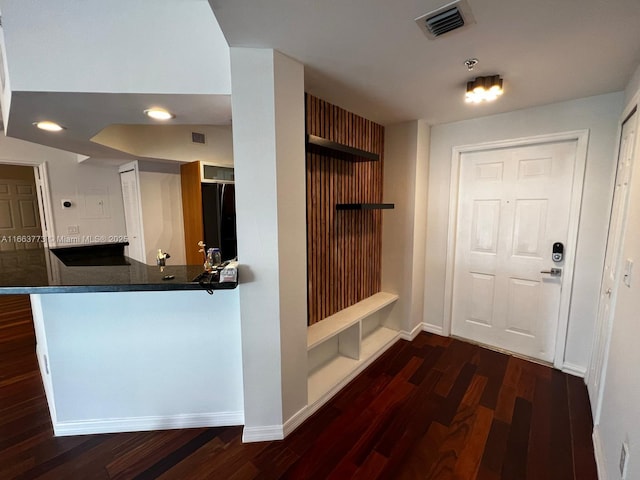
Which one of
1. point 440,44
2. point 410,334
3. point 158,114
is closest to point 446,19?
point 440,44

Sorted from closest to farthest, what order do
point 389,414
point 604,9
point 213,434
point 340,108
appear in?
point 604,9
point 213,434
point 389,414
point 340,108

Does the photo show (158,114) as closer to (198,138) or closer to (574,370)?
(198,138)

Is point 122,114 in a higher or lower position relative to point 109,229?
higher

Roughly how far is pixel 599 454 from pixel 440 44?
7.95 feet

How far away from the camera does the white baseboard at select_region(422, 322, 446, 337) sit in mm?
3119

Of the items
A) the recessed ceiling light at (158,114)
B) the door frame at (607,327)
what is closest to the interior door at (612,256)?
the door frame at (607,327)

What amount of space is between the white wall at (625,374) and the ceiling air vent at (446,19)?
119 cm

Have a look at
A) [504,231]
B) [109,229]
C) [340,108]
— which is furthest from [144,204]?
[504,231]

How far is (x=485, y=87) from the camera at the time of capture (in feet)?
5.95

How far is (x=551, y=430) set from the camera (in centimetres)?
183

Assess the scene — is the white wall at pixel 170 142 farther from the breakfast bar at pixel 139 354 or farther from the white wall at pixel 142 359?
the white wall at pixel 142 359

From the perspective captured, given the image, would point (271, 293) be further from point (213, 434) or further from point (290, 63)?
point (290, 63)

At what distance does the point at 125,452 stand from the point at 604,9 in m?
3.31

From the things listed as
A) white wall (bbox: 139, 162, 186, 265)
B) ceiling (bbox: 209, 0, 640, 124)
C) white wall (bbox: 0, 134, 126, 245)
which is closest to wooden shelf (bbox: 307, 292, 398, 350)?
ceiling (bbox: 209, 0, 640, 124)
